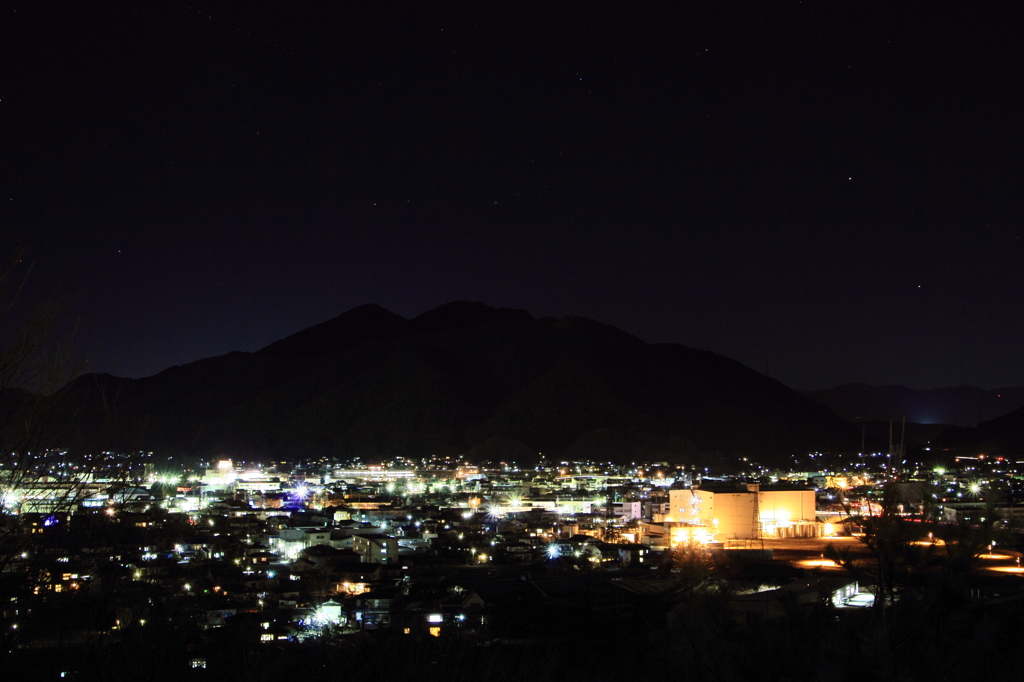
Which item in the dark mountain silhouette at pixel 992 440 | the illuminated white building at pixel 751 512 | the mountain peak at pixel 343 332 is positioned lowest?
the illuminated white building at pixel 751 512

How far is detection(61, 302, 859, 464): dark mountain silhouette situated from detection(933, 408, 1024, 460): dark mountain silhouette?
11.7 metres

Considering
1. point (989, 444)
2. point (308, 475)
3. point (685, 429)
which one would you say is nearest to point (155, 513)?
point (308, 475)

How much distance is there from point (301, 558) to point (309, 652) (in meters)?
10.3

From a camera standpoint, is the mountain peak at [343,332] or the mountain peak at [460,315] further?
the mountain peak at [460,315]

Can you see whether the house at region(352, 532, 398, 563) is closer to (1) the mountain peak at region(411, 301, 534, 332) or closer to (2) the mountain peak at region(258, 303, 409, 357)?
(2) the mountain peak at region(258, 303, 409, 357)

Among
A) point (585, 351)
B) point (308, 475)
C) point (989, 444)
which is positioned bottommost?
point (308, 475)

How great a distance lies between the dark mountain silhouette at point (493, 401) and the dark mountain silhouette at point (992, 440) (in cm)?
1170

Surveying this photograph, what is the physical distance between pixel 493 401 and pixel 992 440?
3689 centimetres

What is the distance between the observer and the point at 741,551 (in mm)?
17219

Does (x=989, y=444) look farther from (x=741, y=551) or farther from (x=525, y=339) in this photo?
(x=525, y=339)

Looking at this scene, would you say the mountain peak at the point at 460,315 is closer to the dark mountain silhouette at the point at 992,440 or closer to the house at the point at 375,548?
the dark mountain silhouette at the point at 992,440

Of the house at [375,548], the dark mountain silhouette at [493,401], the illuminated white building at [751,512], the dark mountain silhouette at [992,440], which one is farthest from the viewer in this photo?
the dark mountain silhouette at [493,401]

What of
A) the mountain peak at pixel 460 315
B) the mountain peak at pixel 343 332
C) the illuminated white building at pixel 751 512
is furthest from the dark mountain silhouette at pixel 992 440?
the mountain peak at pixel 343 332

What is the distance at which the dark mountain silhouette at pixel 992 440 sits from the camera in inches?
1681
